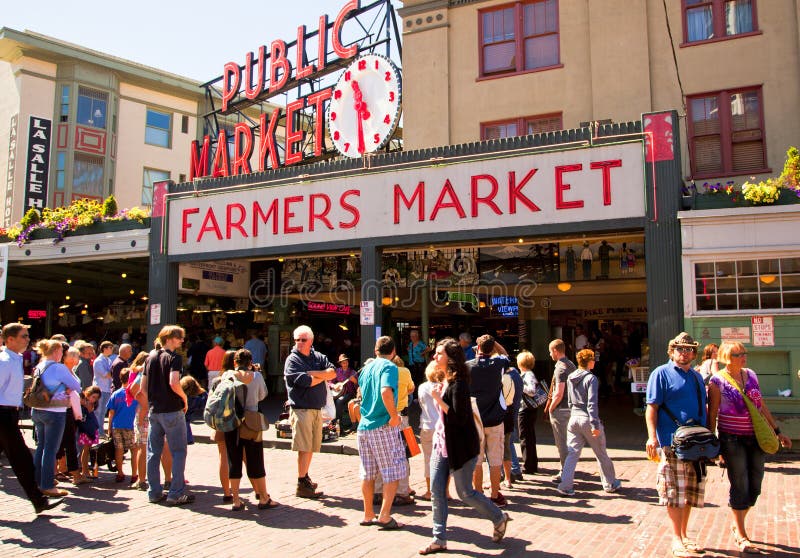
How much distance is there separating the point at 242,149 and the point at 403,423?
14.7 metres

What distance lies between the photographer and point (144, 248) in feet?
57.6

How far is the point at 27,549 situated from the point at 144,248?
39.1 ft

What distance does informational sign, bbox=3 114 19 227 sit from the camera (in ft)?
102

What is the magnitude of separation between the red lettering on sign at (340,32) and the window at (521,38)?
4364 millimetres

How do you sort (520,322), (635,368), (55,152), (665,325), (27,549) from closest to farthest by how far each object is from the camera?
(27,549), (665,325), (635,368), (520,322), (55,152)

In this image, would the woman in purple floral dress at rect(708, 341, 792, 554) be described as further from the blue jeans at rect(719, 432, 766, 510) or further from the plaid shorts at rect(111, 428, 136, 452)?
the plaid shorts at rect(111, 428, 136, 452)

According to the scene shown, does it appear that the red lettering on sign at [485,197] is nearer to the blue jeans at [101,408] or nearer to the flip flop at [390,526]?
the blue jeans at [101,408]

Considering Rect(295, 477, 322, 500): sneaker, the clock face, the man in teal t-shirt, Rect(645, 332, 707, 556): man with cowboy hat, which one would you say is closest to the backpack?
Rect(295, 477, 322, 500): sneaker

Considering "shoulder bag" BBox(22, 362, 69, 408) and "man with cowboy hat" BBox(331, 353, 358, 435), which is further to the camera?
"man with cowboy hat" BBox(331, 353, 358, 435)

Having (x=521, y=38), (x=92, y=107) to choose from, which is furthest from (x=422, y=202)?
(x=92, y=107)

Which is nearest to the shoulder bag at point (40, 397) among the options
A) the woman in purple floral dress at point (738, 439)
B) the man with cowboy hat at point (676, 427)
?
the man with cowboy hat at point (676, 427)

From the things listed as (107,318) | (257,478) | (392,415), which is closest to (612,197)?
(392,415)

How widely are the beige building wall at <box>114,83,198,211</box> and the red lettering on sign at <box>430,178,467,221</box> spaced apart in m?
24.6

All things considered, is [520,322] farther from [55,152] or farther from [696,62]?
[55,152]
